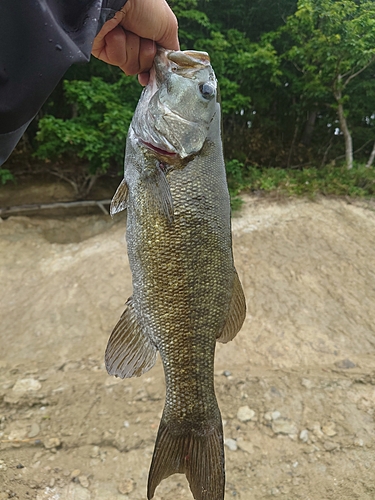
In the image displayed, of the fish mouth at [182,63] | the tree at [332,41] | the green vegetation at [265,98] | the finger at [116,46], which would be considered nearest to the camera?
the fish mouth at [182,63]

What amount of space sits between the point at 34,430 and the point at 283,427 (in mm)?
2103

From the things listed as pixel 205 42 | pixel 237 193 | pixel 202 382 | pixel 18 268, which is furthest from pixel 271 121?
pixel 202 382

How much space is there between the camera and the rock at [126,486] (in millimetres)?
2590

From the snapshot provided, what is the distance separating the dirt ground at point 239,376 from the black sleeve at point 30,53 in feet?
→ 8.65

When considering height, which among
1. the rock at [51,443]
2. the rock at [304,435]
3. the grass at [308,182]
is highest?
the grass at [308,182]

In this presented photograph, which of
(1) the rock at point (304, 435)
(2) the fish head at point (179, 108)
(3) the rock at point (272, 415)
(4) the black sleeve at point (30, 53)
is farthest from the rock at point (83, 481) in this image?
(4) the black sleeve at point (30, 53)

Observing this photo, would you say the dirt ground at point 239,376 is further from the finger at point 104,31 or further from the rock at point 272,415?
the finger at point 104,31

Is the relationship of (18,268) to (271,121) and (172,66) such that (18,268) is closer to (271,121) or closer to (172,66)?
(172,66)

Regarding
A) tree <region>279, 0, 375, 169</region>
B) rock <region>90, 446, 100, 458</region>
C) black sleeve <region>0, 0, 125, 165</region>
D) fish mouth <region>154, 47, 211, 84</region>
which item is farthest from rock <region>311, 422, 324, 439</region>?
tree <region>279, 0, 375, 169</region>

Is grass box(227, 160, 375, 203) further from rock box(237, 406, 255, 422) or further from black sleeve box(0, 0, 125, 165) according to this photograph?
black sleeve box(0, 0, 125, 165)

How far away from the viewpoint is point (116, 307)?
455 cm

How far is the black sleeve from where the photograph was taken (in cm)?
95

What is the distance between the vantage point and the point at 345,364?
12.4 feet

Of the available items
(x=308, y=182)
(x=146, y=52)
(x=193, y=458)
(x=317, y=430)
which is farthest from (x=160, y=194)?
(x=308, y=182)
